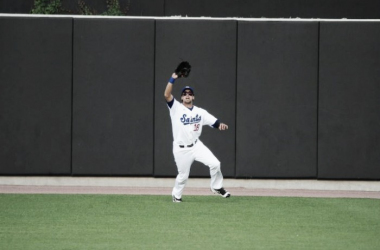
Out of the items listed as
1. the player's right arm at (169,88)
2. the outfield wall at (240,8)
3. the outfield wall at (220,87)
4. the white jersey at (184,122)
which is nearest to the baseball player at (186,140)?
the white jersey at (184,122)

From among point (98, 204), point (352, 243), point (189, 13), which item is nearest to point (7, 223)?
point (98, 204)

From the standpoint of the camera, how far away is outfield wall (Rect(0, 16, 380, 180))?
1758 centimetres

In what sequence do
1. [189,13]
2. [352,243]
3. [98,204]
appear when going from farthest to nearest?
1. [189,13]
2. [98,204]
3. [352,243]

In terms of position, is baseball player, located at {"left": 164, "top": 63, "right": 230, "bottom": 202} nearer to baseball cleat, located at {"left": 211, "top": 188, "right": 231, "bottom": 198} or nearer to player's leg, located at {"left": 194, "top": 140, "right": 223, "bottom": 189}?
player's leg, located at {"left": 194, "top": 140, "right": 223, "bottom": 189}

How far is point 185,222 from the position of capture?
1225 centimetres

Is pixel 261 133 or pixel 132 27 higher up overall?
pixel 132 27

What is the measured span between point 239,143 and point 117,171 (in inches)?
97.3

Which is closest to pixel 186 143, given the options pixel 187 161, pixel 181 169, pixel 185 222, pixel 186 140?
pixel 186 140

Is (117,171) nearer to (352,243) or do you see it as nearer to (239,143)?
(239,143)

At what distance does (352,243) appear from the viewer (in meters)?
10.4

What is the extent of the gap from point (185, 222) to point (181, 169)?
2.64 metres

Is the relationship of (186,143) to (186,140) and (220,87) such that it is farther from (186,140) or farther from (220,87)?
(220,87)

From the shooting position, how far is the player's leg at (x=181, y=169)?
14.8 meters

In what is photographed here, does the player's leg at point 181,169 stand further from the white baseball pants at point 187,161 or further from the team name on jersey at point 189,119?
the team name on jersey at point 189,119
